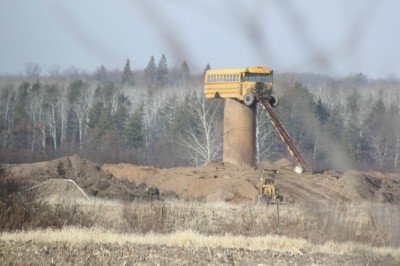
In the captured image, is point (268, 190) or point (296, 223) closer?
point (296, 223)

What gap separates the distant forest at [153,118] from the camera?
65.0 m

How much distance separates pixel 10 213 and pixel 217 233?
6.97m

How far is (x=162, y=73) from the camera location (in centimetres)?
8675

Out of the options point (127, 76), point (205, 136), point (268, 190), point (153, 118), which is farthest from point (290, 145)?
point (127, 76)

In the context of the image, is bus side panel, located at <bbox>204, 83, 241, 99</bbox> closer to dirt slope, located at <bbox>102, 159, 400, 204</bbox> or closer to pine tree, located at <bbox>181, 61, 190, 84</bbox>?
pine tree, located at <bbox>181, 61, 190, 84</bbox>

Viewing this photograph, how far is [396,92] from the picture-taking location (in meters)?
55.7

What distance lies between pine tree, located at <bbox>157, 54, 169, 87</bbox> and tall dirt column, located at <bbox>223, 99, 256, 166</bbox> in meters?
29.1

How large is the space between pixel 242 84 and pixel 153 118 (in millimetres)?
53057

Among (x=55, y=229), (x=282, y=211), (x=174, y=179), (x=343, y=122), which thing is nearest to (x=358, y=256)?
(x=55, y=229)

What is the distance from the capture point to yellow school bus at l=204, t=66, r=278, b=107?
51.1 meters

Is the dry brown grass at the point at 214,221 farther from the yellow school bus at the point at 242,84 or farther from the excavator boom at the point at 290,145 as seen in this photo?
the yellow school bus at the point at 242,84

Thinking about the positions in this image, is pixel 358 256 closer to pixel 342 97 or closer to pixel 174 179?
pixel 174 179

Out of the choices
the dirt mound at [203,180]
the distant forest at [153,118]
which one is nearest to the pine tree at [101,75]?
the distant forest at [153,118]

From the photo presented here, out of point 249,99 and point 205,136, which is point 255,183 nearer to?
point 249,99
